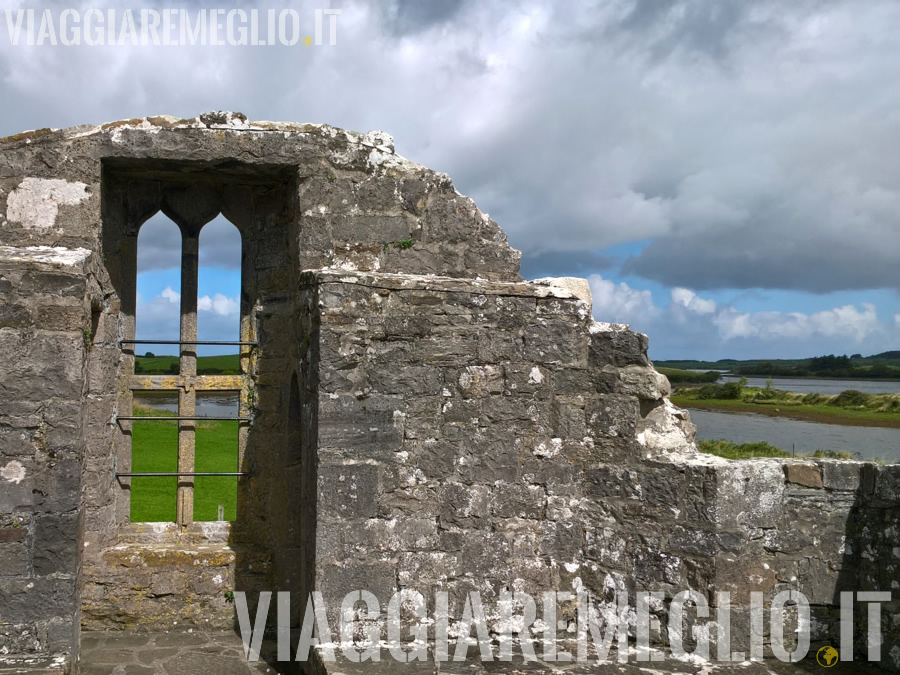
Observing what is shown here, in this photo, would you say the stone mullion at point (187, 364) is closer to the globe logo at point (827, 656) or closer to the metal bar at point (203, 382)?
the metal bar at point (203, 382)

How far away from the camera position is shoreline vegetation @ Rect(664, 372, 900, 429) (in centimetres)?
2047

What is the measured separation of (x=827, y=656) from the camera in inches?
181

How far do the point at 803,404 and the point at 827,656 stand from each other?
19184mm

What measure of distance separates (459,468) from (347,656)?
1.28 m

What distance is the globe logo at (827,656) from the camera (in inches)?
180

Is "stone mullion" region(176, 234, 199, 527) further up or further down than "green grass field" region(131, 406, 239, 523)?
further up

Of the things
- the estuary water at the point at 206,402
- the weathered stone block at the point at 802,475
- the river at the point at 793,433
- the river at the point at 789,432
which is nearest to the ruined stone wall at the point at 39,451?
the estuary water at the point at 206,402

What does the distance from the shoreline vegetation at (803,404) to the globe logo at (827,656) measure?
53.1 feet

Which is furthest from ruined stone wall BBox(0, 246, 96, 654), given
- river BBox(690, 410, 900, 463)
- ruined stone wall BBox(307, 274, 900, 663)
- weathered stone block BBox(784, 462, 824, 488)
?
river BBox(690, 410, 900, 463)

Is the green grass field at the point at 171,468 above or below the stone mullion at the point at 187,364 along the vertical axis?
below

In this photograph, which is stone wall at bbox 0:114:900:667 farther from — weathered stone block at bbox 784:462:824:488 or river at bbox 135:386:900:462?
river at bbox 135:386:900:462

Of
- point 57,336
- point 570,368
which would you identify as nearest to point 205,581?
point 57,336

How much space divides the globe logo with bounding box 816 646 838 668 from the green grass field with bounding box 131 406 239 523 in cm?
444

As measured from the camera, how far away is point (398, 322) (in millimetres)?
4746
